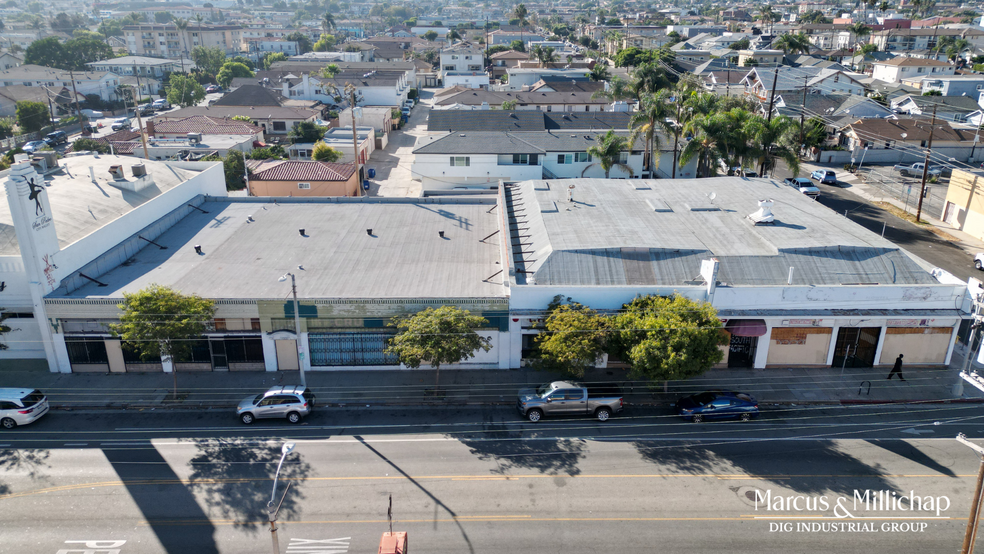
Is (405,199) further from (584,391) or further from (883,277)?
(883,277)

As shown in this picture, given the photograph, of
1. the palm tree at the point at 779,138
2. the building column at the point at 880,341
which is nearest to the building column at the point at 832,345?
the building column at the point at 880,341

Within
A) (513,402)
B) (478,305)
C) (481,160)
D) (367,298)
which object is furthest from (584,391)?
(481,160)

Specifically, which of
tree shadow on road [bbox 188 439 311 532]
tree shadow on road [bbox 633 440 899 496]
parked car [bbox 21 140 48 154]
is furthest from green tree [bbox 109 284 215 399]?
parked car [bbox 21 140 48 154]

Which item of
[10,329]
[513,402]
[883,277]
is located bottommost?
[513,402]

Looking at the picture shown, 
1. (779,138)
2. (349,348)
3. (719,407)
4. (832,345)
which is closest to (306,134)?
(779,138)

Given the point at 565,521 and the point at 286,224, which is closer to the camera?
the point at 565,521

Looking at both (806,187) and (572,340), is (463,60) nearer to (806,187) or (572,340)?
(806,187)

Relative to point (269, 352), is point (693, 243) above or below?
above
